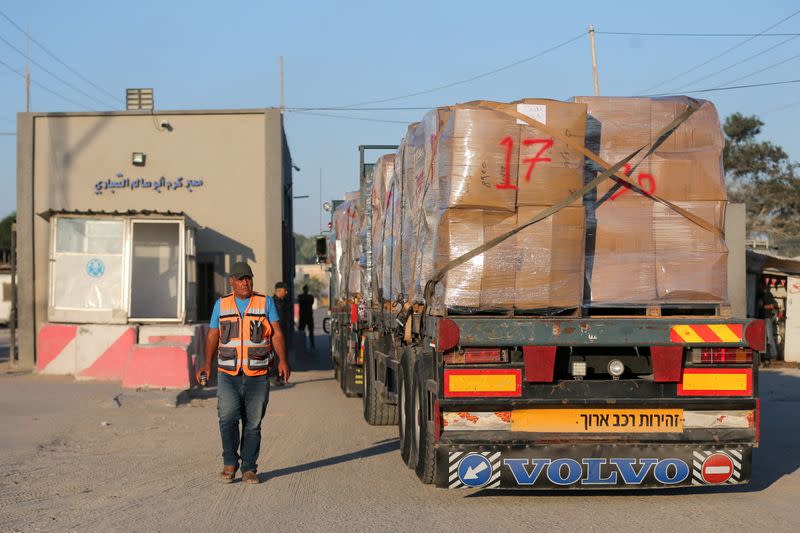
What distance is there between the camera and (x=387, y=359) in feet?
36.7

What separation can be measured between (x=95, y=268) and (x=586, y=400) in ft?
51.5

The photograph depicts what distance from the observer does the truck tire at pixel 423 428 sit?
7.90m

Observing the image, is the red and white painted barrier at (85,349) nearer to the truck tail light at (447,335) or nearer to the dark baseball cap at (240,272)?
the dark baseball cap at (240,272)

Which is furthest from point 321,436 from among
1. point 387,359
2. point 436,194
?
point 436,194

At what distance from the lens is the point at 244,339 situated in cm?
866

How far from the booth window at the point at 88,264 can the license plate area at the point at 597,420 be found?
15070 millimetres

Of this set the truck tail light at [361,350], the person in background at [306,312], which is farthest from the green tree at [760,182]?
the truck tail light at [361,350]

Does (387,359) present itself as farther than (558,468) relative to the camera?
Yes

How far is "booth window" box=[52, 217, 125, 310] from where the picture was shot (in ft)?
69.3

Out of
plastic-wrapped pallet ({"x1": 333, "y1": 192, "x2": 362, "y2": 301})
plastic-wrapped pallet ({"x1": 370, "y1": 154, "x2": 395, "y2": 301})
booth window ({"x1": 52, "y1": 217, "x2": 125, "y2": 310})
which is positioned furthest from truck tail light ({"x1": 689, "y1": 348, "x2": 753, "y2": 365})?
booth window ({"x1": 52, "y1": 217, "x2": 125, "y2": 310})

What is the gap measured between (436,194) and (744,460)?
3002mm

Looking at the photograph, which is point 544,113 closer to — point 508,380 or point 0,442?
point 508,380

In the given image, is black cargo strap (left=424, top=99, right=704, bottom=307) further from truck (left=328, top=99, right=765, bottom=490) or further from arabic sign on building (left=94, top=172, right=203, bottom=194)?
arabic sign on building (left=94, top=172, right=203, bottom=194)

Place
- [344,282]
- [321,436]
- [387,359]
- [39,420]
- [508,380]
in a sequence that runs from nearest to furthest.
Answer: [508,380] < [387,359] < [321,436] < [39,420] < [344,282]
